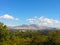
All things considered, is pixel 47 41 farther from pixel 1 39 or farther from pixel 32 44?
pixel 1 39

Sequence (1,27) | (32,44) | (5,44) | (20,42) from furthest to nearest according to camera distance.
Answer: (32,44) → (20,42) → (1,27) → (5,44)

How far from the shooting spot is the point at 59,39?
232 feet

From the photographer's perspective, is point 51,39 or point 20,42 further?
point 51,39

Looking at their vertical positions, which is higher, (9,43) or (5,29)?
(5,29)

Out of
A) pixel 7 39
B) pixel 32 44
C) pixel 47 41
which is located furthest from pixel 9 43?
pixel 47 41

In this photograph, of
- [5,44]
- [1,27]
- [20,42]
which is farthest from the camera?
[20,42]

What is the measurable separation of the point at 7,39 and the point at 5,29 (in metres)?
3.10

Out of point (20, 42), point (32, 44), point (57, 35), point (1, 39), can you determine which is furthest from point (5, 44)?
point (57, 35)

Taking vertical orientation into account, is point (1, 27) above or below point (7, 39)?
above

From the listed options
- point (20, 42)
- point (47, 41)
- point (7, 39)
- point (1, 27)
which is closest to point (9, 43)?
point (7, 39)

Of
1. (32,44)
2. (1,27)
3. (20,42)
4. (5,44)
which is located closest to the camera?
(5,44)

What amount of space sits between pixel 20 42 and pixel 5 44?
21.7 metres

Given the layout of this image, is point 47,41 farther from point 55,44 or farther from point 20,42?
point 20,42

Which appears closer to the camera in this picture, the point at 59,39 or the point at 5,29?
the point at 5,29
